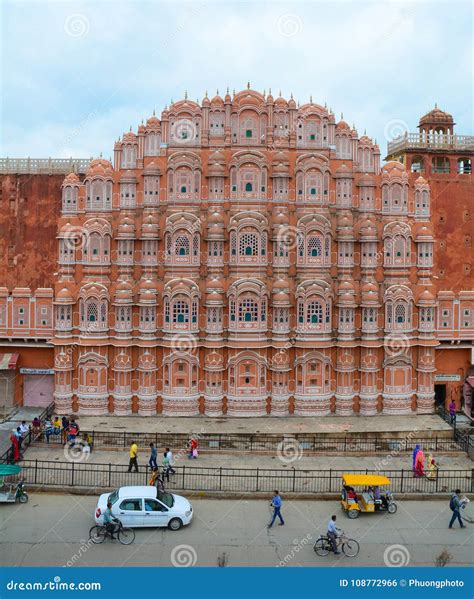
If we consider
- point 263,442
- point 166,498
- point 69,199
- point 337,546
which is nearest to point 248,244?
point 69,199

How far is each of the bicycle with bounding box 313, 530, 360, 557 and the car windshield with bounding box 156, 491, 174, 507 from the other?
563 centimetres

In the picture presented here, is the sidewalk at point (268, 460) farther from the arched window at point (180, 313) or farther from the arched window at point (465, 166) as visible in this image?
the arched window at point (465, 166)

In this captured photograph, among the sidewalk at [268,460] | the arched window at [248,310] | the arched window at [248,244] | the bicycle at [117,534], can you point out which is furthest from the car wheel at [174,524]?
the arched window at [248,244]

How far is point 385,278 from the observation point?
129ft

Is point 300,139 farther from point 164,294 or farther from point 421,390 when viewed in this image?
point 421,390

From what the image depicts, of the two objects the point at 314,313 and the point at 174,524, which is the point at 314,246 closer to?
the point at 314,313

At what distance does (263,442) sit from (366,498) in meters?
9.41

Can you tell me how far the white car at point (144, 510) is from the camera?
2205 centimetres

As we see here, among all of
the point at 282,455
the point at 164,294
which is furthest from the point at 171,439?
the point at 164,294

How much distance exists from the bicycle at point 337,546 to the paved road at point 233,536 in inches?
10.2

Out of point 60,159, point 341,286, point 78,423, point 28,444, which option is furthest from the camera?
point 60,159

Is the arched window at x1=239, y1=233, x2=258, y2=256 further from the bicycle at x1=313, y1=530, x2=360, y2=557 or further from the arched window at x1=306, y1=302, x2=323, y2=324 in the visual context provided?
the bicycle at x1=313, y1=530, x2=360, y2=557

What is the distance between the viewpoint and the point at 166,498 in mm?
22922

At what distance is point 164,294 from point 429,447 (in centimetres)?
1792
